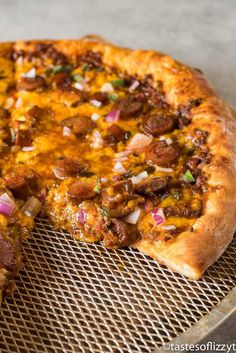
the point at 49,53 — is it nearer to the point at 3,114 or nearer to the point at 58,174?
the point at 3,114

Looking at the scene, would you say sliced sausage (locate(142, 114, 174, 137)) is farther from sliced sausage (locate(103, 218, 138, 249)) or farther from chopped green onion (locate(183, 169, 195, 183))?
sliced sausage (locate(103, 218, 138, 249))

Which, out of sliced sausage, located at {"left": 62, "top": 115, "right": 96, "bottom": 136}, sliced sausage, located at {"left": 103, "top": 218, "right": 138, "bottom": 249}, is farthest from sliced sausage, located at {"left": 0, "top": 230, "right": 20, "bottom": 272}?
sliced sausage, located at {"left": 62, "top": 115, "right": 96, "bottom": 136}

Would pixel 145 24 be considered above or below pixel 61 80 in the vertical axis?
below

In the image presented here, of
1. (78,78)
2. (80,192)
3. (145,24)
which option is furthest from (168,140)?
(145,24)

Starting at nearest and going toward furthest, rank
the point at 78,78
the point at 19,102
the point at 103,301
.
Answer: the point at 103,301
the point at 19,102
the point at 78,78

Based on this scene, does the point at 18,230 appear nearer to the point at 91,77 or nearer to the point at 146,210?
the point at 146,210

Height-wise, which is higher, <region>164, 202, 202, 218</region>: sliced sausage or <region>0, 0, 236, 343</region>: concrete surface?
<region>164, 202, 202, 218</region>: sliced sausage

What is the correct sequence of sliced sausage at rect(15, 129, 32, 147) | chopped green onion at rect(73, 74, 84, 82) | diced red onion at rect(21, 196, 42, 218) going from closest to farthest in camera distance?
diced red onion at rect(21, 196, 42, 218) → sliced sausage at rect(15, 129, 32, 147) → chopped green onion at rect(73, 74, 84, 82)
